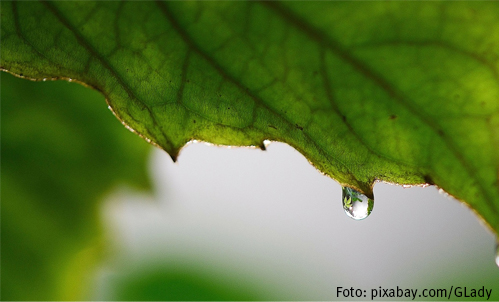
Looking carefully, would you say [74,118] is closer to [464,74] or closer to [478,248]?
[464,74]

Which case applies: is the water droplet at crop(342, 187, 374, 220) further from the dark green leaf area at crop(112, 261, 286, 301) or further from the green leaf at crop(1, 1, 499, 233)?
the dark green leaf area at crop(112, 261, 286, 301)

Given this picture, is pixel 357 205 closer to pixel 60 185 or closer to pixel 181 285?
pixel 60 185

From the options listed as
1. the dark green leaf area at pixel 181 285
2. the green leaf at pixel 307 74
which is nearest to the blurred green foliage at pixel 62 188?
the dark green leaf area at pixel 181 285

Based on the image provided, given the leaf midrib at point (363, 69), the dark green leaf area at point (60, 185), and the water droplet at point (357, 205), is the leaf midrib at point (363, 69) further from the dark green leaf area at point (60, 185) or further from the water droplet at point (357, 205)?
the dark green leaf area at point (60, 185)

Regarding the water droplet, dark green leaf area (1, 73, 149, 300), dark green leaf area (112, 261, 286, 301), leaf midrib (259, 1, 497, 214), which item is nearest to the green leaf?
leaf midrib (259, 1, 497, 214)

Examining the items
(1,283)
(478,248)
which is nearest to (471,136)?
(1,283)

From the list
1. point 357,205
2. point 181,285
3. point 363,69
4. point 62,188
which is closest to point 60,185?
point 62,188
